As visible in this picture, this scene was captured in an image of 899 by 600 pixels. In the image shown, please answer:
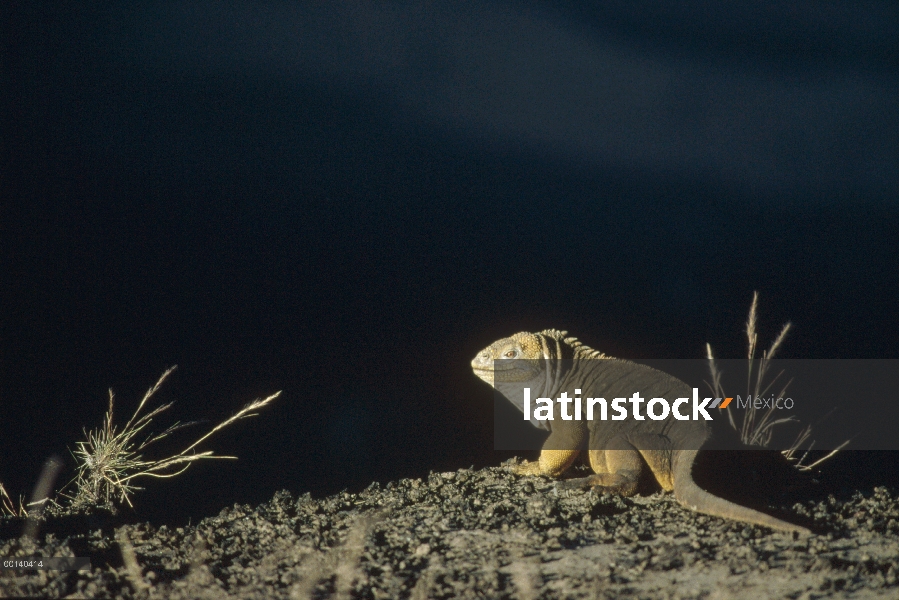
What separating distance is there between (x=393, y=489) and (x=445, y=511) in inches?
33.3

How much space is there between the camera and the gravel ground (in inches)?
125

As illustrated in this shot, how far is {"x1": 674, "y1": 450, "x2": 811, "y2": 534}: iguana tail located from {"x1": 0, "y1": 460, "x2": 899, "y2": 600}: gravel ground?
6 cm

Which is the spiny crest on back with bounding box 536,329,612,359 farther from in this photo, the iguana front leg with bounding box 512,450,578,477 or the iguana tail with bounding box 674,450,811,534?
the iguana tail with bounding box 674,450,811,534

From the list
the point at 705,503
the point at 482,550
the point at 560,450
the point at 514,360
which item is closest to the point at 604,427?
the point at 560,450

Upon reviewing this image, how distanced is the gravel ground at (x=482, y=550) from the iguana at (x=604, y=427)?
165 mm

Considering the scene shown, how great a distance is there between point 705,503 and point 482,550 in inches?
59.2

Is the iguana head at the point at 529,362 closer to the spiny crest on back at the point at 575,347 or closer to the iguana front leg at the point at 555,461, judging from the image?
the spiny crest on back at the point at 575,347

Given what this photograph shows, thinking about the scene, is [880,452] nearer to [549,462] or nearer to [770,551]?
[549,462]

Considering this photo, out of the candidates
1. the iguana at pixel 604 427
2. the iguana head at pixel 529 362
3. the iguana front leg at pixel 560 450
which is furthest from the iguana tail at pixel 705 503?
the iguana head at pixel 529 362

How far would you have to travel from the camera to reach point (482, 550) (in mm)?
3652

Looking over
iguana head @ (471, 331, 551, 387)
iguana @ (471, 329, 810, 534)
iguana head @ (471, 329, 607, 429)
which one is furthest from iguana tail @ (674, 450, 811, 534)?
iguana head @ (471, 331, 551, 387)

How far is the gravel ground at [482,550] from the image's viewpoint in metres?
3.19

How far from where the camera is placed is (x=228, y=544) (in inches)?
156

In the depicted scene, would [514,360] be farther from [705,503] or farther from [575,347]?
[705,503]
